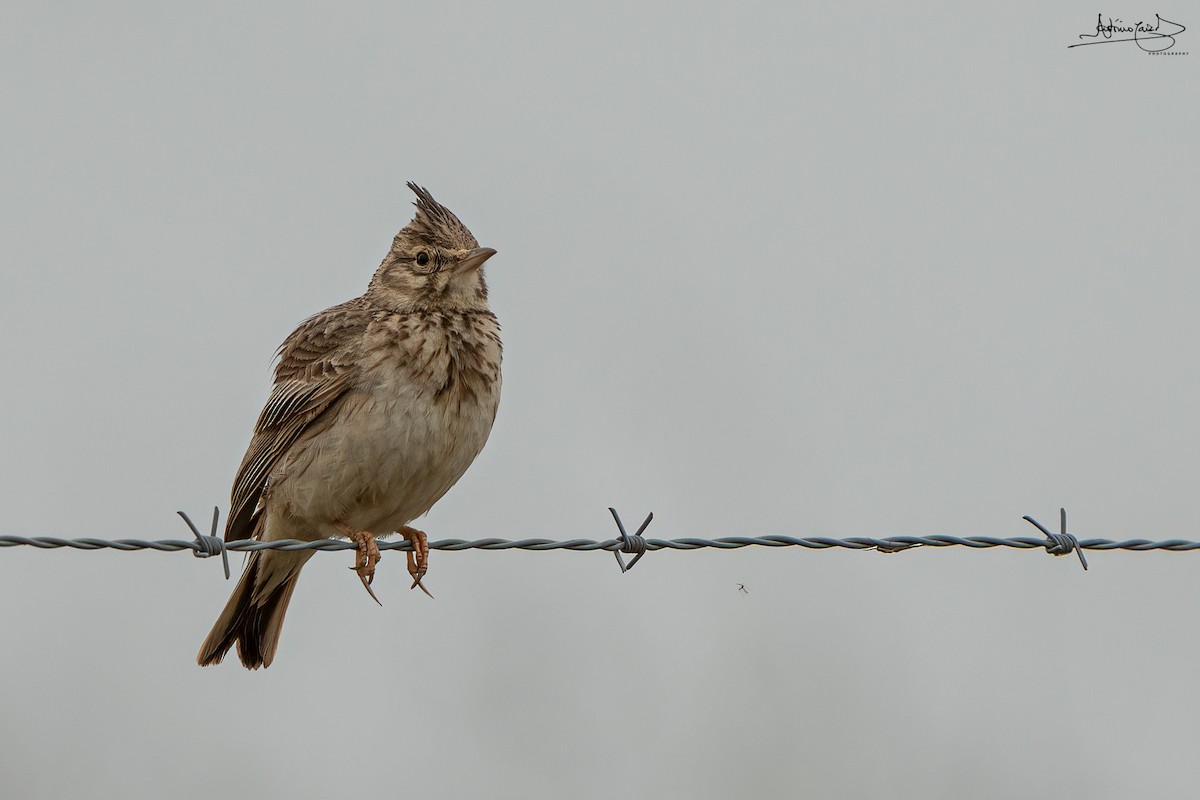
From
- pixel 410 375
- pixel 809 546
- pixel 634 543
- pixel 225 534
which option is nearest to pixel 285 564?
pixel 225 534

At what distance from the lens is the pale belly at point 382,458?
640 cm

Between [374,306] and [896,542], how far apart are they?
299cm

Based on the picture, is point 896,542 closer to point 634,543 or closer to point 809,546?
point 809,546

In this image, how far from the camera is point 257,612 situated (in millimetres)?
7305

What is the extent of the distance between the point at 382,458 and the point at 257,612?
1.43m

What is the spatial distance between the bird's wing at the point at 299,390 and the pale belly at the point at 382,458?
0.09m

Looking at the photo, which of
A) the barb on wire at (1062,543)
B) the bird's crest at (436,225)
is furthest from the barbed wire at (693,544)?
the bird's crest at (436,225)

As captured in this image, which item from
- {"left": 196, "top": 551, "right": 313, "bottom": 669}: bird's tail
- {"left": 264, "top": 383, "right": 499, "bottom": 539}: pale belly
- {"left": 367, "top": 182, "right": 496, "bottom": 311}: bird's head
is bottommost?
{"left": 196, "top": 551, "right": 313, "bottom": 669}: bird's tail

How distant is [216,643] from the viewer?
721cm

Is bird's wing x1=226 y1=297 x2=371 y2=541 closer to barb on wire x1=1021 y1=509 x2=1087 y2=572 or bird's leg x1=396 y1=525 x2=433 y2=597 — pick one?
bird's leg x1=396 y1=525 x2=433 y2=597

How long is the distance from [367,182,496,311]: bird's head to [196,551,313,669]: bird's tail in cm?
135

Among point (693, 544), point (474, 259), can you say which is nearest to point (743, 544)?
point (693, 544)

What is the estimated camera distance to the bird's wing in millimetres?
6672

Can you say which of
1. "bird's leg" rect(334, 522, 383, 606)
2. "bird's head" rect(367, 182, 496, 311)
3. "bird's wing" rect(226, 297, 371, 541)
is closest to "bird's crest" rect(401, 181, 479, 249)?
"bird's head" rect(367, 182, 496, 311)
